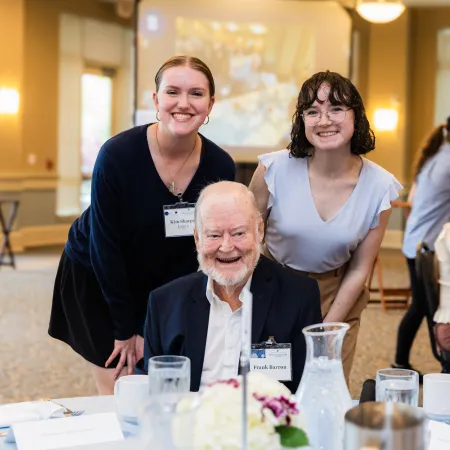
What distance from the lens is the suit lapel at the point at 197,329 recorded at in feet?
6.94

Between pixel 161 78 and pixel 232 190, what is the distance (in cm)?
62

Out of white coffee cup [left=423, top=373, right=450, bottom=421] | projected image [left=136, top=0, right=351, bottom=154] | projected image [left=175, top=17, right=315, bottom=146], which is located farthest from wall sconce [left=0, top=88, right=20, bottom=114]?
white coffee cup [left=423, top=373, right=450, bottom=421]

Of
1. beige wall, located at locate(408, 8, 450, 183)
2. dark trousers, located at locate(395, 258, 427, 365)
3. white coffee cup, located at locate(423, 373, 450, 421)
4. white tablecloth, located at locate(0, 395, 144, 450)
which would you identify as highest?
beige wall, located at locate(408, 8, 450, 183)

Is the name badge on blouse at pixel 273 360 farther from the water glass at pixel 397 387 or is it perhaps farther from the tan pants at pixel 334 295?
the tan pants at pixel 334 295

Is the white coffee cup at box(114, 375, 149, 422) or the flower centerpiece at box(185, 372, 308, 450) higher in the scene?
the flower centerpiece at box(185, 372, 308, 450)

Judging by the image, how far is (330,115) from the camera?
2.52m

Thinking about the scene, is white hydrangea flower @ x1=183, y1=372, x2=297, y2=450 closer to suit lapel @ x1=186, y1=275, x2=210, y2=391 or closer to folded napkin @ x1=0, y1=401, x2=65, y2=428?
folded napkin @ x1=0, y1=401, x2=65, y2=428

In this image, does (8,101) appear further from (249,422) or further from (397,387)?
(249,422)

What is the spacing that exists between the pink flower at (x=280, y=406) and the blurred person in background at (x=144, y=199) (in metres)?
1.42

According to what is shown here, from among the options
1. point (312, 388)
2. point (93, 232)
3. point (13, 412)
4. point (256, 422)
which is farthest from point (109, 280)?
point (256, 422)

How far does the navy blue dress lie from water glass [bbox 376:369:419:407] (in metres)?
1.17

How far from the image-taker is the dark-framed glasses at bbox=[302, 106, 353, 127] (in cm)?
251

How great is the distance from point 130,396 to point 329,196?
1.12 meters

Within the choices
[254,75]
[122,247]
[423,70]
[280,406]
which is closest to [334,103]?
[122,247]
